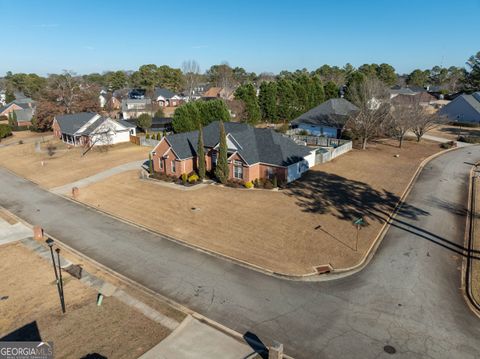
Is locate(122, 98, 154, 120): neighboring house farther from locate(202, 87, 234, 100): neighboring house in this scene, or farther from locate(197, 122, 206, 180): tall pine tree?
locate(197, 122, 206, 180): tall pine tree

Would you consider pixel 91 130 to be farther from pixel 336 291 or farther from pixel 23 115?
pixel 336 291

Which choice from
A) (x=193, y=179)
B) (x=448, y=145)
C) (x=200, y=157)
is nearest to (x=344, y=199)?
(x=200, y=157)

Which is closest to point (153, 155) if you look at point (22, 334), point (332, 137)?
point (22, 334)

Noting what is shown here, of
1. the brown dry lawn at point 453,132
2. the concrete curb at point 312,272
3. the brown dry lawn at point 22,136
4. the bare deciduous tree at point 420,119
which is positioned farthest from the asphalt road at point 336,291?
the brown dry lawn at point 22,136

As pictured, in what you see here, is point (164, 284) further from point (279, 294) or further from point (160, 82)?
point (160, 82)

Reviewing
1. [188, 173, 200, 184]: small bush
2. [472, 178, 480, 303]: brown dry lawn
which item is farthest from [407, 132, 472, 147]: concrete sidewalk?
[188, 173, 200, 184]: small bush

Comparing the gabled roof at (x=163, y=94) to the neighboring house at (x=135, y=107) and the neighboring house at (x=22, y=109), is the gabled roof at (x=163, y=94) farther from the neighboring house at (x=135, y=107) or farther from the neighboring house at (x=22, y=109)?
the neighboring house at (x=22, y=109)
